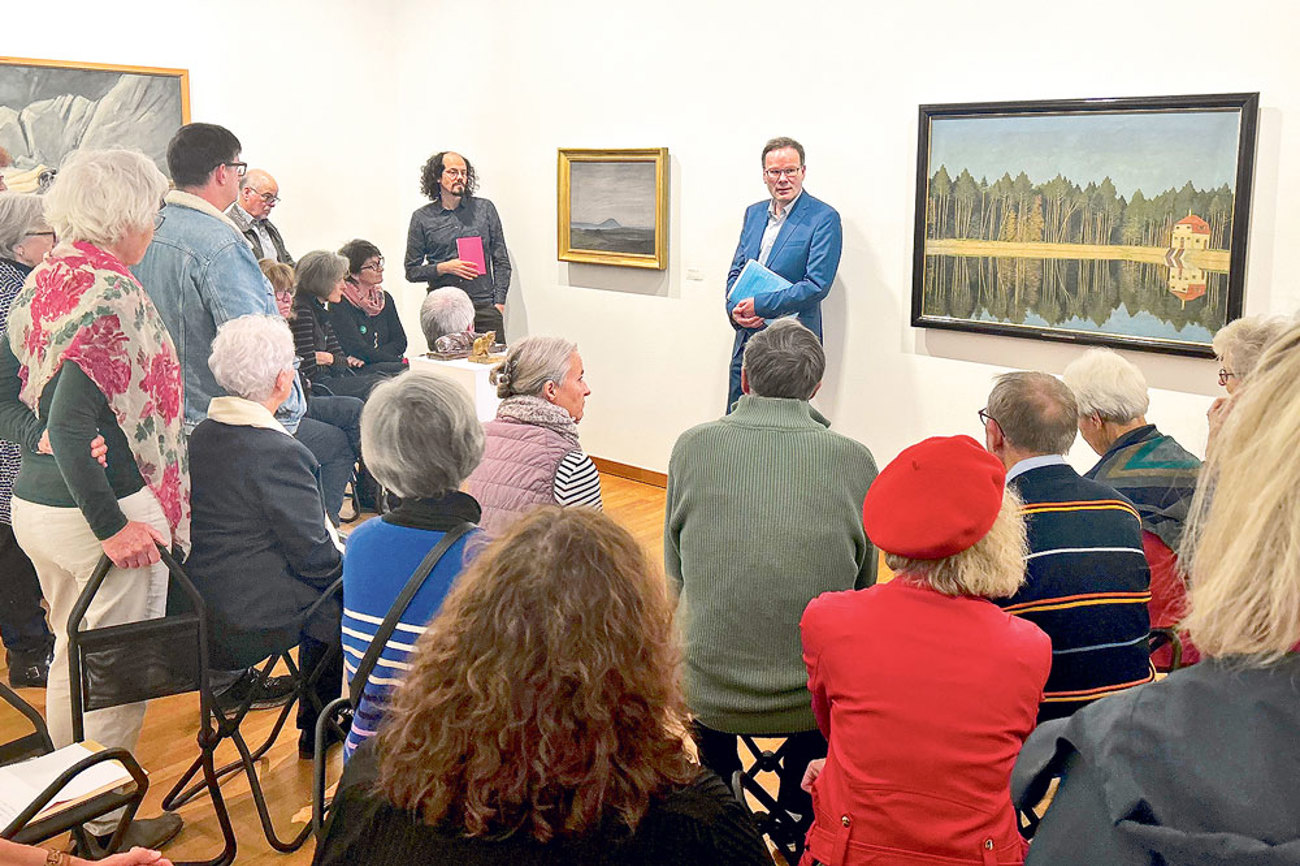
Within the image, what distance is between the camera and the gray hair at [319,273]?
5.38 metres

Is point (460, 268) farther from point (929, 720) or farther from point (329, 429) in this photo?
point (929, 720)

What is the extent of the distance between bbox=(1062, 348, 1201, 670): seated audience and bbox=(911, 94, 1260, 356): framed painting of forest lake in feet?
5.95

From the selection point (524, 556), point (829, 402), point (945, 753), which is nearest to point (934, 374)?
point (829, 402)

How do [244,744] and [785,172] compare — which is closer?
[244,744]

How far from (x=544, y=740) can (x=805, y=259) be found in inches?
175

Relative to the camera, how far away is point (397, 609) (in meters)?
2.07

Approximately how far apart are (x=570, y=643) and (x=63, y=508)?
198cm

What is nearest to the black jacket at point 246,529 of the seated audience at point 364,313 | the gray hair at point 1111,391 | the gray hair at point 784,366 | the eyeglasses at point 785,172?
the gray hair at point 784,366

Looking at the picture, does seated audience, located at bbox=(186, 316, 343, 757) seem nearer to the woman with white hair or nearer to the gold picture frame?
the woman with white hair

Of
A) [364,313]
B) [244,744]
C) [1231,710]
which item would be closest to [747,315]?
[364,313]

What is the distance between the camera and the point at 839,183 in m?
Answer: 5.56

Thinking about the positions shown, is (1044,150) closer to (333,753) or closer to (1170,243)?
(1170,243)

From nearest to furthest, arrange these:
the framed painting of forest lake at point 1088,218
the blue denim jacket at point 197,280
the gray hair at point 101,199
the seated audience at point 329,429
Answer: the gray hair at point 101,199 → the blue denim jacket at point 197,280 → the framed painting of forest lake at point 1088,218 → the seated audience at point 329,429

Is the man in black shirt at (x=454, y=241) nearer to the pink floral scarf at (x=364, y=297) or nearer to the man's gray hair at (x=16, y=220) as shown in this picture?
the pink floral scarf at (x=364, y=297)
